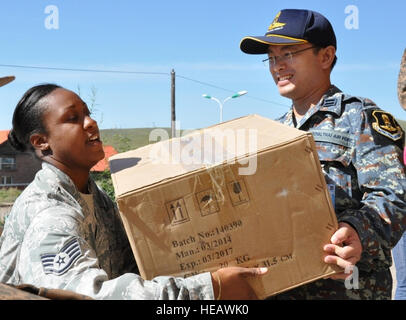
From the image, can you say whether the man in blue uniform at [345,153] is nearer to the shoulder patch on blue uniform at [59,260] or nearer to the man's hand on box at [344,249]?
the man's hand on box at [344,249]

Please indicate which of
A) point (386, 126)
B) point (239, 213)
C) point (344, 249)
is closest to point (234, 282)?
point (239, 213)

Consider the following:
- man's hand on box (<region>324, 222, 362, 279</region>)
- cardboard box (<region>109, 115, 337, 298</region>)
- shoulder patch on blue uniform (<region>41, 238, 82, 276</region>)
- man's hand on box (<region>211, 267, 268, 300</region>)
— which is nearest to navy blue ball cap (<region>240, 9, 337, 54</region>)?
cardboard box (<region>109, 115, 337, 298</region>)

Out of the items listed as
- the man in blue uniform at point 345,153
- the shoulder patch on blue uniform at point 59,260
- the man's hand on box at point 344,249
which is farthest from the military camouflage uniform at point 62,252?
the man in blue uniform at point 345,153

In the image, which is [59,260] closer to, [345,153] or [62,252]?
[62,252]

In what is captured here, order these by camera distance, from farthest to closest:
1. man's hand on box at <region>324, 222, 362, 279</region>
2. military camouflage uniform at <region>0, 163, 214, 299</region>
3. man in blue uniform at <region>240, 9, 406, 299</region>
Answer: man in blue uniform at <region>240, 9, 406, 299</region> < man's hand on box at <region>324, 222, 362, 279</region> < military camouflage uniform at <region>0, 163, 214, 299</region>

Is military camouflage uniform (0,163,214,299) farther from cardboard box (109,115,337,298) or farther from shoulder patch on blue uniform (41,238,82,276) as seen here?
cardboard box (109,115,337,298)

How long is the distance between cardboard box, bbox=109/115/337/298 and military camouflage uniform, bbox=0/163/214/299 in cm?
13

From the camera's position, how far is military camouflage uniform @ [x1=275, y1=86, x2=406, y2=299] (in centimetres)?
196

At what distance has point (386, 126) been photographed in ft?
6.78
